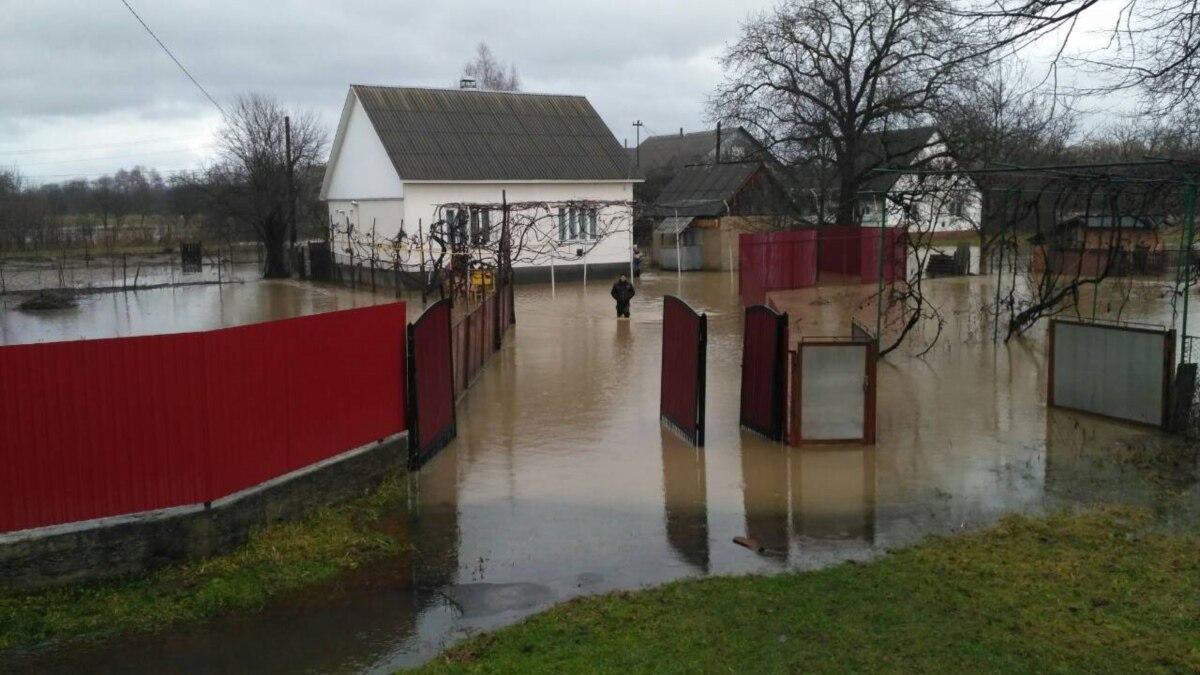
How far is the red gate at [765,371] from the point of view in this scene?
37.6 ft

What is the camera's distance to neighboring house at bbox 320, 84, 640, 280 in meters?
37.8

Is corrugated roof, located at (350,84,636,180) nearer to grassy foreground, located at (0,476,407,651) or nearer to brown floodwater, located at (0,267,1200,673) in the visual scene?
brown floodwater, located at (0,267,1200,673)

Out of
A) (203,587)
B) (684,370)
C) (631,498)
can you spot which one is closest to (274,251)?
(684,370)

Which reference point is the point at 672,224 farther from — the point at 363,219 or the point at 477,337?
the point at 477,337

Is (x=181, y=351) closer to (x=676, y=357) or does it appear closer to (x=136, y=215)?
(x=676, y=357)

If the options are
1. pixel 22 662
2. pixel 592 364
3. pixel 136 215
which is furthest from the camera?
pixel 136 215

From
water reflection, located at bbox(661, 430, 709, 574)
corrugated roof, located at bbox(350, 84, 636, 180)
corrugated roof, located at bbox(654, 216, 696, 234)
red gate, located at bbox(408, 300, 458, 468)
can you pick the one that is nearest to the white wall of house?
corrugated roof, located at bbox(350, 84, 636, 180)

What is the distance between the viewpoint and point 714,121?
3616 centimetres

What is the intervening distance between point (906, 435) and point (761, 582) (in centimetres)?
564

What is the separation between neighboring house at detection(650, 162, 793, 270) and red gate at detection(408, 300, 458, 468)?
28.2 m

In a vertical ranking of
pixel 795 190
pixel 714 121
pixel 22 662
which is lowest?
pixel 22 662

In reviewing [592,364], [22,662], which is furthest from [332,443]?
[592,364]

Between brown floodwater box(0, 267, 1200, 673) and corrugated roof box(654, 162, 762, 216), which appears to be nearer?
brown floodwater box(0, 267, 1200, 673)

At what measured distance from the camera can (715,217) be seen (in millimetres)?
43375
